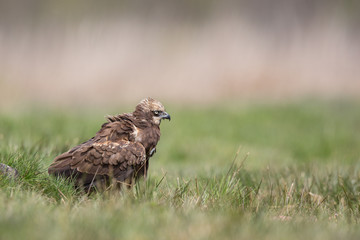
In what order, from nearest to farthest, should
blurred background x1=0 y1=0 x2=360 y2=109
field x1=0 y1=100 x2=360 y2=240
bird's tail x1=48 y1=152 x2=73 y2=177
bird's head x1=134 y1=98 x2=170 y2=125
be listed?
field x1=0 y1=100 x2=360 y2=240
bird's tail x1=48 y1=152 x2=73 y2=177
bird's head x1=134 y1=98 x2=170 y2=125
blurred background x1=0 y1=0 x2=360 y2=109

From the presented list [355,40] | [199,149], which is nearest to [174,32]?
[355,40]

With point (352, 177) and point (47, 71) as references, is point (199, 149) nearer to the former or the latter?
point (352, 177)

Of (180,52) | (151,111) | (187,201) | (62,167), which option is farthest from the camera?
(180,52)

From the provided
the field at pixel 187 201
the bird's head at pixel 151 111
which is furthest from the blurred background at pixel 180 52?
the bird's head at pixel 151 111

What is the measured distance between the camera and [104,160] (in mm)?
4809

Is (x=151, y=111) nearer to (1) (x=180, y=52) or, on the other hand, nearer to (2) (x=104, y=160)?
(2) (x=104, y=160)

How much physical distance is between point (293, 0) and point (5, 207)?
16.6 meters

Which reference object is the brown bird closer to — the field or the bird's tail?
the bird's tail

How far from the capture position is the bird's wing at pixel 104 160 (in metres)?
4.80

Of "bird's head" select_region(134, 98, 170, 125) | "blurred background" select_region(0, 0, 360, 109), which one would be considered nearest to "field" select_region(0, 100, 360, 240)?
"bird's head" select_region(134, 98, 170, 125)

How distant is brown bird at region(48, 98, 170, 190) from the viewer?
4.80 m

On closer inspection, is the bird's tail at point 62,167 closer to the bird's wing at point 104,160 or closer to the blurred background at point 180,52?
the bird's wing at point 104,160

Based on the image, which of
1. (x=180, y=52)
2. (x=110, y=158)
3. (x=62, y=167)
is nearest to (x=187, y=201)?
(x=110, y=158)

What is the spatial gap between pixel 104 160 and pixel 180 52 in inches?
453
